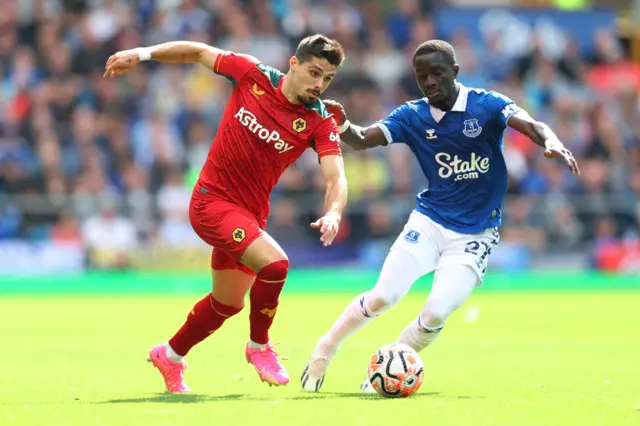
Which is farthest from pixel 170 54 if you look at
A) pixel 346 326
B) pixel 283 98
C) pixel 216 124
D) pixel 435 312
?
pixel 216 124

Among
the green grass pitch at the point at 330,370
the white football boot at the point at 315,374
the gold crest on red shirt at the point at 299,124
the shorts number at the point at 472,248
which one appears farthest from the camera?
the shorts number at the point at 472,248

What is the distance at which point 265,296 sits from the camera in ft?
28.3

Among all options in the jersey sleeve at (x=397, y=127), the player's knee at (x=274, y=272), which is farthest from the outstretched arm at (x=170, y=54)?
the player's knee at (x=274, y=272)

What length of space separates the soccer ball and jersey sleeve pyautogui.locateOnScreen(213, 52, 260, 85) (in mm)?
2435

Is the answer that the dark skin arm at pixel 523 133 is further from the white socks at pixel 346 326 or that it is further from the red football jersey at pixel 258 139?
the white socks at pixel 346 326

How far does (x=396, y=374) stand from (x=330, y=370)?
2367mm

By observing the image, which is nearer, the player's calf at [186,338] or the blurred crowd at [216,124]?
the player's calf at [186,338]

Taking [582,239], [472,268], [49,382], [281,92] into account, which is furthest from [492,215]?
[582,239]

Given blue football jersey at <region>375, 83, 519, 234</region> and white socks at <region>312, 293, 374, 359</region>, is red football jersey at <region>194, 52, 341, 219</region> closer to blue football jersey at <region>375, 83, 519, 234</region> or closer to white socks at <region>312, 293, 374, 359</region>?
blue football jersey at <region>375, 83, 519, 234</region>

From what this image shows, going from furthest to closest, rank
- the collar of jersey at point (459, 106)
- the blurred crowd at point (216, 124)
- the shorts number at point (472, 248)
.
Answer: the blurred crowd at point (216, 124)
the collar of jersey at point (459, 106)
the shorts number at point (472, 248)

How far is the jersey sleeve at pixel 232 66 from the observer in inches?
351

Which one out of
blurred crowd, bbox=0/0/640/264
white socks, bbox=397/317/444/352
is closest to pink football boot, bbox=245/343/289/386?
white socks, bbox=397/317/444/352

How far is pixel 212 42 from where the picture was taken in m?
25.1

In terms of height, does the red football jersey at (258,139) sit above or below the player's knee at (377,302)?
above
